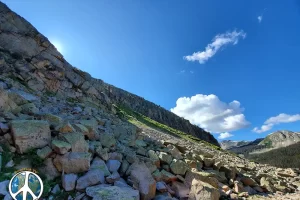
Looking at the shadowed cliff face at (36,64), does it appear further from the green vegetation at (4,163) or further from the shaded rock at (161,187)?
the shaded rock at (161,187)

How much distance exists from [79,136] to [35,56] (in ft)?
60.8

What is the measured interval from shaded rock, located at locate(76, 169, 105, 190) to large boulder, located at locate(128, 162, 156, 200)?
1457 mm

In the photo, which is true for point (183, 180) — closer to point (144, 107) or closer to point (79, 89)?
point (79, 89)

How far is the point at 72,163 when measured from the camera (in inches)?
368

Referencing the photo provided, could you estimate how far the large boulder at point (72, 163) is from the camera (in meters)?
9.27

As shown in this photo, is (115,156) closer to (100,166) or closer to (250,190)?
(100,166)

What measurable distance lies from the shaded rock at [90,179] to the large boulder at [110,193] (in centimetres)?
35

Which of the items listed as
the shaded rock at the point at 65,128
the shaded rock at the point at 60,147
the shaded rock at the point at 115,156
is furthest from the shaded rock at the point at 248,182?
the shaded rock at the point at 60,147

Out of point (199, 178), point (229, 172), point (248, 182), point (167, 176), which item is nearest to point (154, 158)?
point (167, 176)

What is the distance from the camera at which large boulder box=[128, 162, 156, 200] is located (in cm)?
951

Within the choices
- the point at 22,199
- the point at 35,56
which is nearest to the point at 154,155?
the point at 22,199

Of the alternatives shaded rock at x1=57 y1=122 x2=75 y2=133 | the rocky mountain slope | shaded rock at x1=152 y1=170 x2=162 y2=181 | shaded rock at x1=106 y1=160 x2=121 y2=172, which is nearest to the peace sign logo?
the rocky mountain slope

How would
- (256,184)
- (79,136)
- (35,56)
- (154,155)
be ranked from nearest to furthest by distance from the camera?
(79,136) → (154,155) → (256,184) → (35,56)

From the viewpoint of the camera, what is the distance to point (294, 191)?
1767cm
